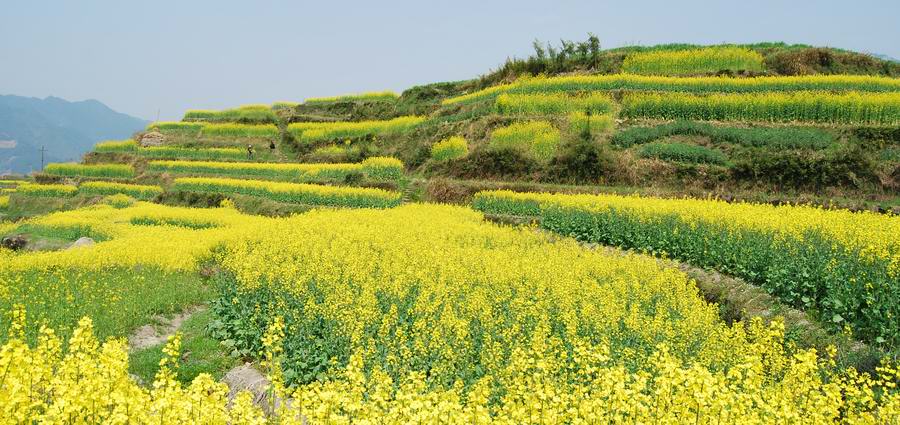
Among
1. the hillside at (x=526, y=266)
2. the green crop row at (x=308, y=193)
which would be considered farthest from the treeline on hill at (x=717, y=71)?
the green crop row at (x=308, y=193)

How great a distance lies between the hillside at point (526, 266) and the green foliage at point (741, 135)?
4.4 inches

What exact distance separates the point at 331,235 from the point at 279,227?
118 inches

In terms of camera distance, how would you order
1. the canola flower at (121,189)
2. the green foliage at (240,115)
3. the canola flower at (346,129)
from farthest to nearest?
the green foliage at (240,115) → the canola flower at (346,129) → the canola flower at (121,189)

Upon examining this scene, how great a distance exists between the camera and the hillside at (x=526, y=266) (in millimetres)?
4930

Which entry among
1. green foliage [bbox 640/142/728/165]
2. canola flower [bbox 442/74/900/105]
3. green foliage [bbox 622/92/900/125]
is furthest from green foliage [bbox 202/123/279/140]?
green foliage [bbox 640/142/728/165]

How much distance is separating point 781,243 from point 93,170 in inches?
2012

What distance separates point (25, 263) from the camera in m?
17.3

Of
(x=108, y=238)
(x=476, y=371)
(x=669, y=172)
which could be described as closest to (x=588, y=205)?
(x=669, y=172)

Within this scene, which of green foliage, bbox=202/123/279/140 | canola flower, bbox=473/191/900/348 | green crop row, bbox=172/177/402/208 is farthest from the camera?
green foliage, bbox=202/123/279/140

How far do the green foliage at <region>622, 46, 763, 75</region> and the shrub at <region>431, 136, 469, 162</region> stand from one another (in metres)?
12.5

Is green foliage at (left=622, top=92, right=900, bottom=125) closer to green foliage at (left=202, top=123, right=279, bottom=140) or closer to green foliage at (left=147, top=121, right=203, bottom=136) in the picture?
green foliage at (left=202, top=123, right=279, bottom=140)

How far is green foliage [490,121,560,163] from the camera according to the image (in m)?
29.4

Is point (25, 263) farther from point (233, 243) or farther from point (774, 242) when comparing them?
point (774, 242)

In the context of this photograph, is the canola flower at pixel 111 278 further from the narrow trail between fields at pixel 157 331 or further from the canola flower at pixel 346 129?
the canola flower at pixel 346 129
